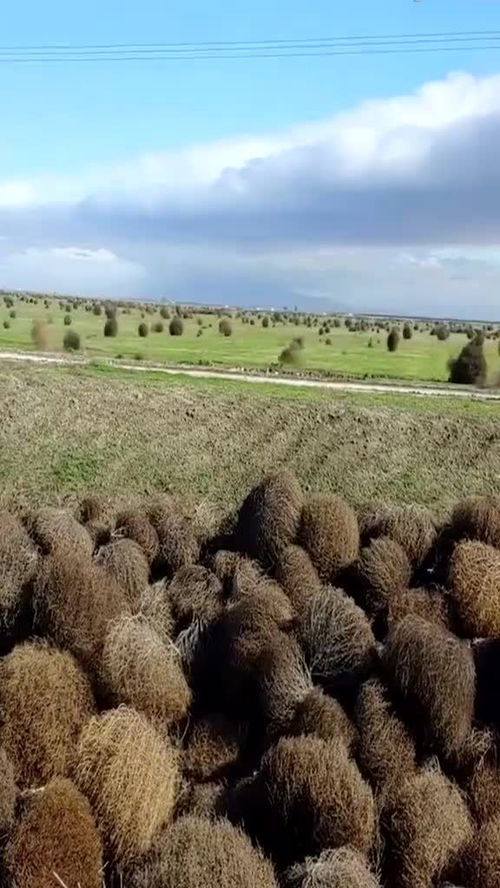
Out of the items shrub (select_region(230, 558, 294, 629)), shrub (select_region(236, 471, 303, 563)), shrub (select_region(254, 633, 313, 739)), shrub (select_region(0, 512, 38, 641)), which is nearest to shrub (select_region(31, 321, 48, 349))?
shrub (select_region(236, 471, 303, 563))

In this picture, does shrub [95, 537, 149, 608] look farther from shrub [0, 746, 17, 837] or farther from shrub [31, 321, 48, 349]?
shrub [31, 321, 48, 349]

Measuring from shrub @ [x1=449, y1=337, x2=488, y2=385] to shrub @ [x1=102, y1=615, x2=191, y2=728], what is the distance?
27971 mm

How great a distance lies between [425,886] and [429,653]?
67.4 inches

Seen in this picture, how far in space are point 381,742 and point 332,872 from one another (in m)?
1.44

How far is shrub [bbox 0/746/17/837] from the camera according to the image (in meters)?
6.58

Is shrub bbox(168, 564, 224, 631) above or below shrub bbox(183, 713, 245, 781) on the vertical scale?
above

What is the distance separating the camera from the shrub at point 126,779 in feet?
21.7

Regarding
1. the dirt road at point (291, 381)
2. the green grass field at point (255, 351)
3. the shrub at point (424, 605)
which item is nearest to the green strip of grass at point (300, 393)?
the dirt road at point (291, 381)

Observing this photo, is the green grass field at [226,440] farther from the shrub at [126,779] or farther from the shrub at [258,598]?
the shrub at [126,779]

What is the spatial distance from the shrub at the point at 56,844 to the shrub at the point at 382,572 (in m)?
3.85

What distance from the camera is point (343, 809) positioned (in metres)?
6.56

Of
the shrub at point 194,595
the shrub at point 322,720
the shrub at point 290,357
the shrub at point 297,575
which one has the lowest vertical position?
the shrub at point 290,357

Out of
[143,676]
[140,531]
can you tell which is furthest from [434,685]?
[140,531]

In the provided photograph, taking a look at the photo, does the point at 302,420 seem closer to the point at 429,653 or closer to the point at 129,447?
the point at 129,447
